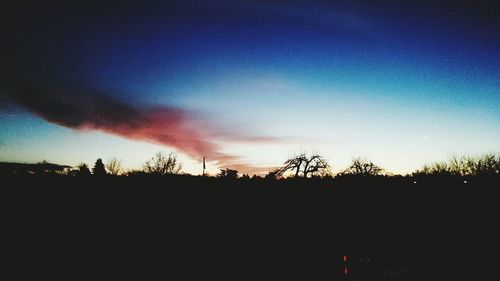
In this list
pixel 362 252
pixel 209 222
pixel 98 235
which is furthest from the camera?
pixel 362 252

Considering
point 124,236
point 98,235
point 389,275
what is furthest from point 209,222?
point 389,275

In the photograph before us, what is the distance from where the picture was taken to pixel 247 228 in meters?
11.5

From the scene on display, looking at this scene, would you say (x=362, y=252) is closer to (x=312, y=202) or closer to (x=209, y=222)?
(x=312, y=202)

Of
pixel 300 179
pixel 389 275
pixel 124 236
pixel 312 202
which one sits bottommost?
pixel 389 275

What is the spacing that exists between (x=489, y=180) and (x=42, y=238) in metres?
20.4

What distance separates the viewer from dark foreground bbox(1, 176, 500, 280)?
8883mm

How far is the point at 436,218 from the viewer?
14141 millimetres

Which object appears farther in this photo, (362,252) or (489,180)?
(489,180)

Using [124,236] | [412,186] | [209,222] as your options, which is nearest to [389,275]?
[412,186]

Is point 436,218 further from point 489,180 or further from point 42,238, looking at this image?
point 42,238

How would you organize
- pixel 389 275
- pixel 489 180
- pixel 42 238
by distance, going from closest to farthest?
1. pixel 42 238
2. pixel 389 275
3. pixel 489 180

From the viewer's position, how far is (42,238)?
8.70 metres

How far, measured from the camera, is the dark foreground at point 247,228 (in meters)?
8.88

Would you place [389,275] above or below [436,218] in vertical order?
below
